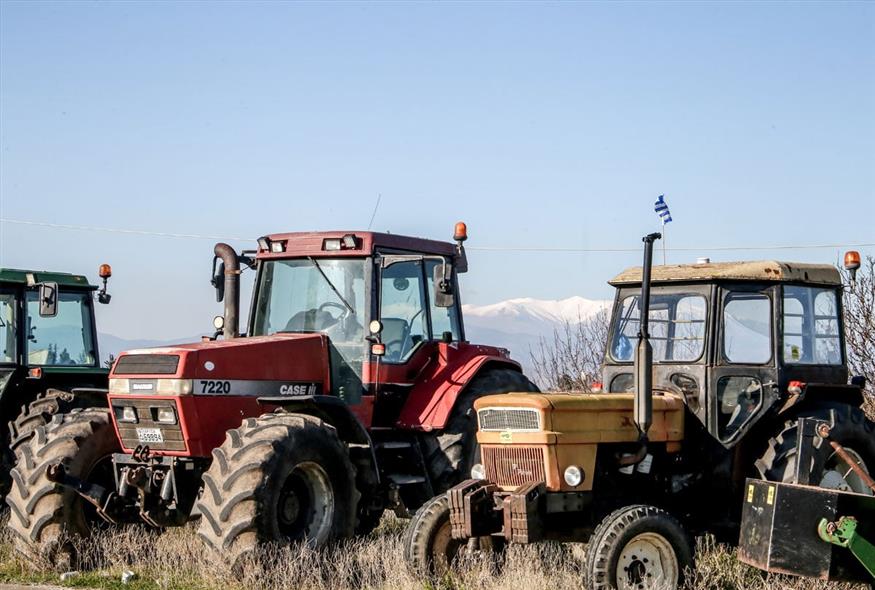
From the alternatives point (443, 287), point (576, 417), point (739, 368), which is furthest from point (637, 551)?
point (443, 287)

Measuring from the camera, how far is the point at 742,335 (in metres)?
9.38

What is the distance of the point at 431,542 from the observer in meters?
8.82

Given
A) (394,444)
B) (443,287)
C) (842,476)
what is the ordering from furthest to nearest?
(394,444), (443,287), (842,476)

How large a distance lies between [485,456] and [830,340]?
296 centimetres

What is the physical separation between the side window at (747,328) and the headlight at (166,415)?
425cm

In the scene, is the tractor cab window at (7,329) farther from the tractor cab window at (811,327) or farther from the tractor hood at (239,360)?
the tractor cab window at (811,327)

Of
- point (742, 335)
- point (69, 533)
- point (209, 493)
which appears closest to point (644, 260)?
point (742, 335)

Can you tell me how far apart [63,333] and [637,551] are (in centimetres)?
798

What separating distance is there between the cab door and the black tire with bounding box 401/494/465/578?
6.76 ft

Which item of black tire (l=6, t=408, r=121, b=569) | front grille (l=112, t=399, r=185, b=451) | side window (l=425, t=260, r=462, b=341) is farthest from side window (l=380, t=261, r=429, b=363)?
black tire (l=6, t=408, r=121, b=569)

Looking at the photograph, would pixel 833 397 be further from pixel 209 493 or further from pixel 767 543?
pixel 209 493

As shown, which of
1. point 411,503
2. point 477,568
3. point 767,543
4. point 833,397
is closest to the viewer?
point 767,543

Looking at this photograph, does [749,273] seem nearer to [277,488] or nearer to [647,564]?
[647,564]

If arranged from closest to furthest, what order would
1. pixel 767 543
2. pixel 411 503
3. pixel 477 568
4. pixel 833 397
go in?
pixel 767 543 → pixel 477 568 → pixel 833 397 → pixel 411 503
